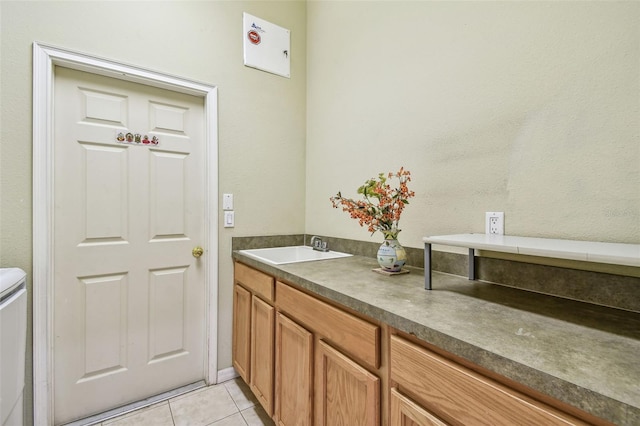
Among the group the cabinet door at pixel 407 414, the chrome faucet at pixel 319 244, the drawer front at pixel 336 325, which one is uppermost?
the chrome faucet at pixel 319 244

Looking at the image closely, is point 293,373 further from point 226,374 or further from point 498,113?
point 498,113

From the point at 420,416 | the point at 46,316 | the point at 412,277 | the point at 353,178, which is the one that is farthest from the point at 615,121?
the point at 46,316

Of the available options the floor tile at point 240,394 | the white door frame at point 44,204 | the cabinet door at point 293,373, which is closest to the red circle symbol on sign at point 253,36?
the white door frame at point 44,204

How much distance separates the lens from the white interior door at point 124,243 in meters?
1.55

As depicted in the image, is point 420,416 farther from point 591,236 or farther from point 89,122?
point 89,122

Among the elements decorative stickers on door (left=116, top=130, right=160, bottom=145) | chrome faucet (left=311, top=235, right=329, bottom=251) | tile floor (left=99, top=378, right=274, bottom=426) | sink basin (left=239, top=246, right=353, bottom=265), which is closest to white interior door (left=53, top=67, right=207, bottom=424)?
decorative stickers on door (left=116, top=130, right=160, bottom=145)

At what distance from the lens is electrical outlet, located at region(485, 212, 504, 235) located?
1129mm

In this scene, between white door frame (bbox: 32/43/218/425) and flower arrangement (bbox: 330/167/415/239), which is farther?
white door frame (bbox: 32/43/218/425)

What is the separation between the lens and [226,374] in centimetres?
195

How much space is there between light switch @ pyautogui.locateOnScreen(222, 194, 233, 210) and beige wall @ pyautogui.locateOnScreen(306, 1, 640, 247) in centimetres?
78

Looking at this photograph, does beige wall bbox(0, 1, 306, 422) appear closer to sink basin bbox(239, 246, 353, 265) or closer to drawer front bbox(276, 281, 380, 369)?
sink basin bbox(239, 246, 353, 265)

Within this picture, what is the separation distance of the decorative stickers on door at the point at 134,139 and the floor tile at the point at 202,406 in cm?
160

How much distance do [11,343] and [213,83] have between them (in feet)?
5.50

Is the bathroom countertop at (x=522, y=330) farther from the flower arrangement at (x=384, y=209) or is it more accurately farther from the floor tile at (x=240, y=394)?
the floor tile at (x=240, y=394)
